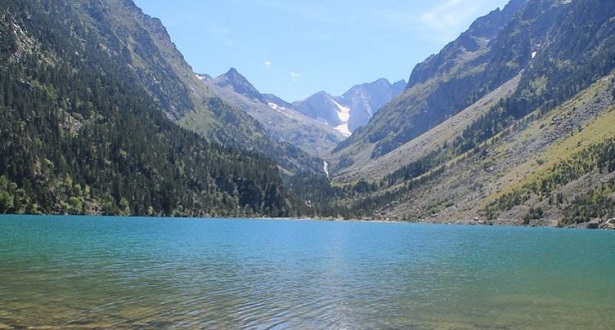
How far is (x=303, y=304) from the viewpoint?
41.7 m

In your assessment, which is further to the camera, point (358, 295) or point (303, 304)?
point (358, 295)

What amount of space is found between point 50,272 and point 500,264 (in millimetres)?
58377

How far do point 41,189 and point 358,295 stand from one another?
576 ft

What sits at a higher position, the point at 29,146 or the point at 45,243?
the point at 29,146

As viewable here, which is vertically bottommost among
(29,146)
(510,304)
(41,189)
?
(510,304)

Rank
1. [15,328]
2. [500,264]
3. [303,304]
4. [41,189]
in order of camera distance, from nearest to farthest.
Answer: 1. [15,328]
2. [303,304]
3. [500,264]
4. [41,189]

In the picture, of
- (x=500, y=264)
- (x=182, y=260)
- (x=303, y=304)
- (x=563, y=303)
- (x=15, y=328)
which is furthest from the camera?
(x=500, y=264)

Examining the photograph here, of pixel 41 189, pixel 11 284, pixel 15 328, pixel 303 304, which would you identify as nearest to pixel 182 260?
pixel 11 284

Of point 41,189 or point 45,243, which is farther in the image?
point 41,189

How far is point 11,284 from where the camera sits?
42844 mm

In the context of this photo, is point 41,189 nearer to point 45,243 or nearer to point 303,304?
point 45,243

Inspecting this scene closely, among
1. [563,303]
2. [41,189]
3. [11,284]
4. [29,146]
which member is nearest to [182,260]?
[11,284]

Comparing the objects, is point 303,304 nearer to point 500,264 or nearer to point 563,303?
point 563,303

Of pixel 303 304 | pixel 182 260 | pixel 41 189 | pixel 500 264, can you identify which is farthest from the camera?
pixel 41 189
